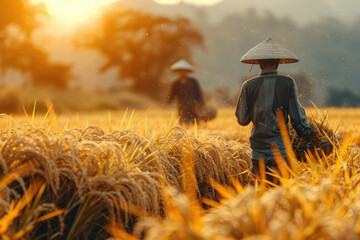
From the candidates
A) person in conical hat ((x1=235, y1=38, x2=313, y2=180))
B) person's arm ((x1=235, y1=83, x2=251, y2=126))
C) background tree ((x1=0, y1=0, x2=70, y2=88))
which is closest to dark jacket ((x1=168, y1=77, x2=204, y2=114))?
person's arm ((x1=235, y1=83, x2=251, y2=126))

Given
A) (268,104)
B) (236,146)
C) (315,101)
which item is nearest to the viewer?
(268,104)

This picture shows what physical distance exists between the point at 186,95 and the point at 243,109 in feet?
14.7

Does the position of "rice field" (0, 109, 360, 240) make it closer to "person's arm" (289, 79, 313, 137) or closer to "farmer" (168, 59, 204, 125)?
"person's arm" (289, 79, 313, 137)

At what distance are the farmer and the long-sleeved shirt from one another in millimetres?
4427

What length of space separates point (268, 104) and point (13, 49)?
88.1 ft

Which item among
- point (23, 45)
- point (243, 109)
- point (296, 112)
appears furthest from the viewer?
point (23, 45)

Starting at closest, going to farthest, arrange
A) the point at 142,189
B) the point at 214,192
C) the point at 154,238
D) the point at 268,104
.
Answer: the point at 154,238, the point at 142,189, the point at 268,104, the point at 214,192

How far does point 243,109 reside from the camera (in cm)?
379

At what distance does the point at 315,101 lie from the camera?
15.2ft

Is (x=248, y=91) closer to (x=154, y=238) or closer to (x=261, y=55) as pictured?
(x=261, y=55)

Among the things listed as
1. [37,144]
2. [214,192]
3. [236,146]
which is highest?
[37,144]

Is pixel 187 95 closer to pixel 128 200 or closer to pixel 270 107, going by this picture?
pixel 270 107

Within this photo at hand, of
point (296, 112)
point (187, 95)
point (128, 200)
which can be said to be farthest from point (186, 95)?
point (128, 200)

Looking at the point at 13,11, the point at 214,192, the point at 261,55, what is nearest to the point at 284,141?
the point at 261,55
